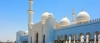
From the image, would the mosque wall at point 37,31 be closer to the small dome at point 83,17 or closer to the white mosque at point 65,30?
the white mosque at point 65,30

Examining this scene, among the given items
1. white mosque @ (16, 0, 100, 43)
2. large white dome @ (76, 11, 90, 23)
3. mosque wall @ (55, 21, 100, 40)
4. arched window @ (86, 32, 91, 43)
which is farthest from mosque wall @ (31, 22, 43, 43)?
arched window @ (86, 32, 91, 43)

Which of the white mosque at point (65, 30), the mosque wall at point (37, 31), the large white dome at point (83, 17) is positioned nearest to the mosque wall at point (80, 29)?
the white mosque at point (65, 30)

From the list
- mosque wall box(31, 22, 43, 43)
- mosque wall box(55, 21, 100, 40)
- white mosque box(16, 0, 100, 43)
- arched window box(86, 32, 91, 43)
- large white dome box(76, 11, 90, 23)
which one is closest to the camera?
mosque wall box(55, 21, 100, 40)

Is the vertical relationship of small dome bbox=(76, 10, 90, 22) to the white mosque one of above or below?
above

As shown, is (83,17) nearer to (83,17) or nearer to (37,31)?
(83,17)

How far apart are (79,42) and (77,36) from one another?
37.3 inches

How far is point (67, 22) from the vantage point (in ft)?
87.6

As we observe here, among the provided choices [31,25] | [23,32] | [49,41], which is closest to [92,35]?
[49,41]

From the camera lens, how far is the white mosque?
18109 mm

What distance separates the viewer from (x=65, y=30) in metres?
23.3

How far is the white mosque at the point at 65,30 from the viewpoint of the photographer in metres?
18.1

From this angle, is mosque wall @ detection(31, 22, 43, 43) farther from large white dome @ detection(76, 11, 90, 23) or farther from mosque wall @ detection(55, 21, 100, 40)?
large white dome @ detection(76, 11, 90, 23)

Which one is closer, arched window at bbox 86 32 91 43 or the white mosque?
the white mosque

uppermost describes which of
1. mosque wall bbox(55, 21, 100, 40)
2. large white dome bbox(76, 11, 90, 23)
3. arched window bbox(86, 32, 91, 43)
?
large white dome bbox(76, 11, 90, 23)
